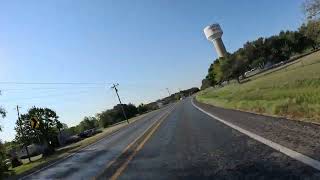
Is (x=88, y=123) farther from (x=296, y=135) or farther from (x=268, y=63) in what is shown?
(x=296, y=135)

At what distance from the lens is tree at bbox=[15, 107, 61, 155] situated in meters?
94.7

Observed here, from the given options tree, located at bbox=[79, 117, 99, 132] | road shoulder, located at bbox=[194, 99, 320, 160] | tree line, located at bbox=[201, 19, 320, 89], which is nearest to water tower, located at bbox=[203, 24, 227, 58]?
tree line, located at bbox=[201, 19, 320, 89]

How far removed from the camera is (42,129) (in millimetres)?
98812

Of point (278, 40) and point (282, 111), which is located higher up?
point (278, 40)

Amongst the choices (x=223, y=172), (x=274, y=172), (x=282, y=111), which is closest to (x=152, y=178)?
(x=223, y=172)

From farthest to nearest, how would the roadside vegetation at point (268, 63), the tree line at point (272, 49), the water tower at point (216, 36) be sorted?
the water tower at point (216, 36), the tree line at point (272, 49), the roadside vegetation at point (268, 63)

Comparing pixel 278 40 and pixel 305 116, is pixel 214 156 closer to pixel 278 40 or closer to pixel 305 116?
pixel 305 116

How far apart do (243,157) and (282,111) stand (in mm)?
8803

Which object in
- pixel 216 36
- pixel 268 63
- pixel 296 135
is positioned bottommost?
pixel 296 135

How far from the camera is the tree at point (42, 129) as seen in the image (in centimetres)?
9473

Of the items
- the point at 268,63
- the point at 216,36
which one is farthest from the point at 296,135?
the point at 216,36

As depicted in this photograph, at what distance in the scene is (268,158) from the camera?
28.8ft

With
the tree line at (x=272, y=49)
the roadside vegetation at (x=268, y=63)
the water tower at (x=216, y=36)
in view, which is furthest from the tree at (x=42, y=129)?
the water tower at (x=216, y=36)

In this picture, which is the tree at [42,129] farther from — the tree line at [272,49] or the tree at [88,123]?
the tree at [88,123]
